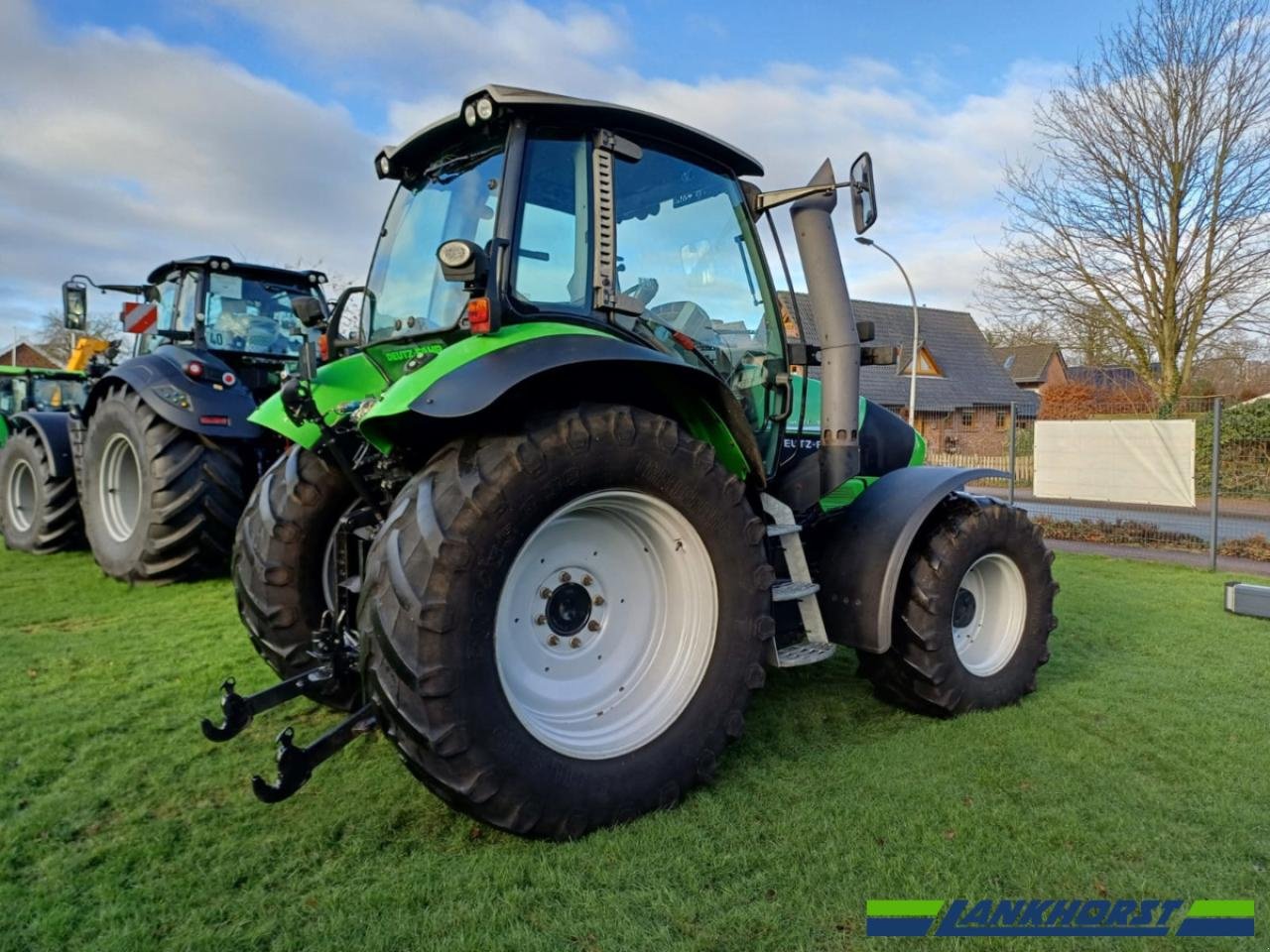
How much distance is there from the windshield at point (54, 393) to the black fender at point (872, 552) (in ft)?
34.7

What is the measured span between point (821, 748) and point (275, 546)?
7.42ft

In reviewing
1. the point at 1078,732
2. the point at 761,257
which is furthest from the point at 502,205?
the point at 1078,732

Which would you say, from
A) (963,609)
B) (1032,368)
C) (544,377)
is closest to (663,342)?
(544,377)

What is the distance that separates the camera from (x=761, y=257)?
3520 millimetres

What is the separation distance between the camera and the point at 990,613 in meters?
3.91

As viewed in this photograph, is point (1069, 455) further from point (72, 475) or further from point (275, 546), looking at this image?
point (72, 475)

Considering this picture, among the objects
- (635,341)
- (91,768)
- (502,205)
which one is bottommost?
(91,768)

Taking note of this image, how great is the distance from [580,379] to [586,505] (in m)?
0.41

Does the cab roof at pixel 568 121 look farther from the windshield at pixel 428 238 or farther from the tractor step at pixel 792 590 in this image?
the tractor step at pixel 792 590

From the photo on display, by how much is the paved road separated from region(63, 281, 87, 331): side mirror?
9970 millimetres

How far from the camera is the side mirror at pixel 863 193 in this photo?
325 centimetres

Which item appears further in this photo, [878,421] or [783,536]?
[878,421]

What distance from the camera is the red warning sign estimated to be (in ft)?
25.1

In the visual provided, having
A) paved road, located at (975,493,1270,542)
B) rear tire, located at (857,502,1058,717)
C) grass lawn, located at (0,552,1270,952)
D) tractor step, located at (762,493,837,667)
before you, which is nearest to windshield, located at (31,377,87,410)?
grass lawn, located at (0,552,1270,952)
